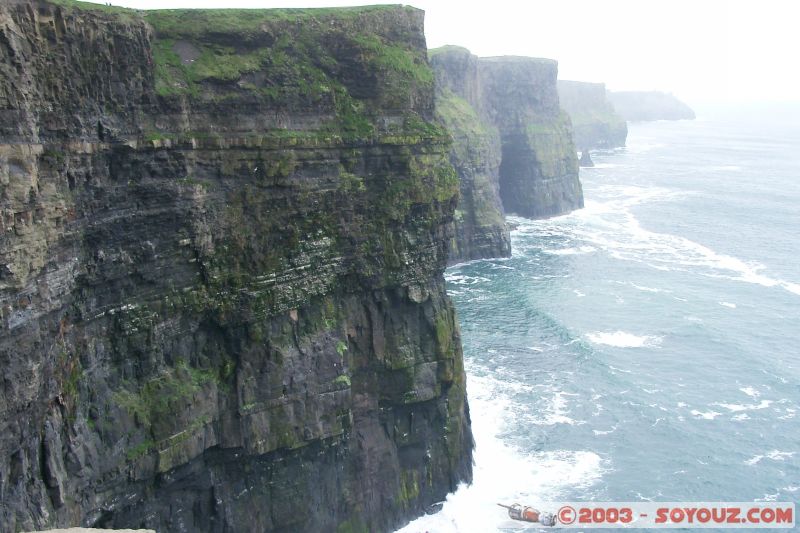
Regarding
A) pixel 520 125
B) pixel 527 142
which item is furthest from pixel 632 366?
pixel 520 125

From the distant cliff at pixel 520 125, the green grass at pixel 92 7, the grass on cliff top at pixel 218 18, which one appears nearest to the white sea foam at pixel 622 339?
the grass on cliff top at pixel 218 18

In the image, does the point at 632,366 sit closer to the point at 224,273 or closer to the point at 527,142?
the point at 224,273

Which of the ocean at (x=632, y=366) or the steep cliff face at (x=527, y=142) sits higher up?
the steep cliff face at (x=527, y=142)

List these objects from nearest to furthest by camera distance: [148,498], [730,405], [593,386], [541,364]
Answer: [148,498] → [730,405] → [593,386] → [541,364]

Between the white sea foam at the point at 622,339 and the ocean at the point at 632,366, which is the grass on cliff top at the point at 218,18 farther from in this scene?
the white sea foam at the point at 622,339

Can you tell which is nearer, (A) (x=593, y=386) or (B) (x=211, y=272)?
(B) (x=211, y=272)

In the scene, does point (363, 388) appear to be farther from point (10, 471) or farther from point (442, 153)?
point (10, 471)

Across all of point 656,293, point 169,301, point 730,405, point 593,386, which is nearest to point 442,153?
point 169,301
